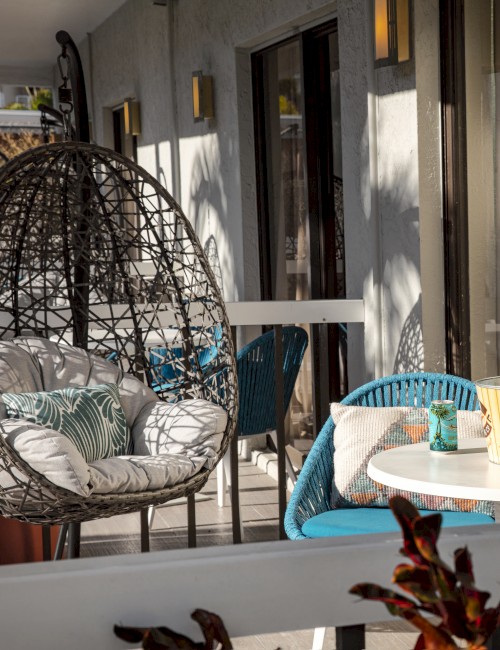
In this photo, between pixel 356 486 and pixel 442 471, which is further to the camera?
pixel 356 486

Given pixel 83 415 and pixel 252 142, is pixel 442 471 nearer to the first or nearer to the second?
pixel 83 415

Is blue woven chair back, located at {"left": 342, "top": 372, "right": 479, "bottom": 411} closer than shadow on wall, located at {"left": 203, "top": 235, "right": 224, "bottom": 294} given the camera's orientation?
Yes

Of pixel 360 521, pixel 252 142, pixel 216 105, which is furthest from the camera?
pixel 216 105

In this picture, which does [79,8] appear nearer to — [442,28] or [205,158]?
[205,158]

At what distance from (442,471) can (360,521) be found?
54 centimetres

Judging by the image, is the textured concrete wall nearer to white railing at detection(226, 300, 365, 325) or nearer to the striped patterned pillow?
white railing at detection(226, 300, 365, 325)

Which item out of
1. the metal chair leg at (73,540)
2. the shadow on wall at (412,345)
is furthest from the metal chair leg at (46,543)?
the shadow on wall at (412,345)

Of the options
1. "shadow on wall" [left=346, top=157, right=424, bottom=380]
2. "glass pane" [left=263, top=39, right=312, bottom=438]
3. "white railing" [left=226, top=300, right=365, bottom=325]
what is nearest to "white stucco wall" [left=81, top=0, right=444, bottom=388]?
"shadow on wall" [left=346, top=157, right=424, bottom=380]

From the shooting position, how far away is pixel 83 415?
261 cm

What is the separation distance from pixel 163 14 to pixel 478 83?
344 centimetres

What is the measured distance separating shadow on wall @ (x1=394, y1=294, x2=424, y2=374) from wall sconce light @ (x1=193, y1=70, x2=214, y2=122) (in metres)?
2.33

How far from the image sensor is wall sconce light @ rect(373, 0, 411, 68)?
3.31 meters

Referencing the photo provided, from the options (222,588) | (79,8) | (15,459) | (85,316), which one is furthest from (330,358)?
(79,8)

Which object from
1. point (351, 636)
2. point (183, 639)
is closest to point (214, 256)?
point (351, 636)
